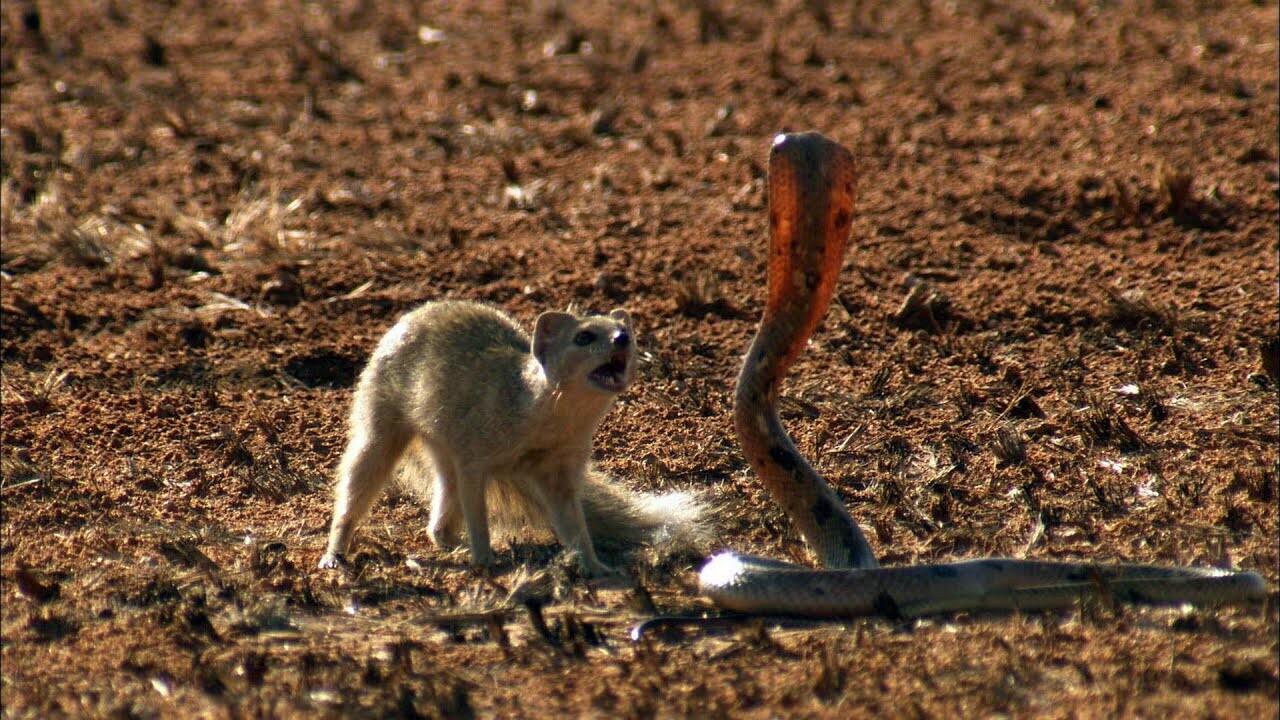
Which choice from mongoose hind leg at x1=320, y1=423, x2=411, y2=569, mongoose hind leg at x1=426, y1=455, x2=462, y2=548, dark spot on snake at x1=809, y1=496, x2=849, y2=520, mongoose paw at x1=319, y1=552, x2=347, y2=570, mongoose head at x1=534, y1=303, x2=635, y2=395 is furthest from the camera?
mongoose hind leg at x1=426, y1=455, x2=462, y2=548

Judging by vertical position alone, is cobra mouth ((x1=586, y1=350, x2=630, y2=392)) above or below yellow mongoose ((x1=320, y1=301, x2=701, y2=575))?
above

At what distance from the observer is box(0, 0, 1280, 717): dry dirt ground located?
554cm

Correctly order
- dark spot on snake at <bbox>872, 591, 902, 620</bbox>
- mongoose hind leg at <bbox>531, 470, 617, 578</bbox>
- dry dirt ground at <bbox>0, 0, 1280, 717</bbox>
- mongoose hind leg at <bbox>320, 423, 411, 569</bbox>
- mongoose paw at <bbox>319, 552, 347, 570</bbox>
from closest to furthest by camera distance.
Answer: dry dirt ground at <bbox>0, 0, 1280, 717</bbox> → dark spot on snake at <bbox>872, 591, 902, 620</bbox> → mongoose paw at <bbox>319, 552, 347, 570</bbox> → mongoose hind leg at <bbox>531, 470, 617, 578</bbox> → mongoose hind leg at <bbox>320, 423, 411, 569</bbox>

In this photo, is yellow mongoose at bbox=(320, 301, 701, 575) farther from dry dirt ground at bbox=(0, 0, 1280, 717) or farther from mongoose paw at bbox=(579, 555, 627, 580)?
dry dirt ground at bbox=(0, 0, 1280, 717)

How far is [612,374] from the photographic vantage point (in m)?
6.79

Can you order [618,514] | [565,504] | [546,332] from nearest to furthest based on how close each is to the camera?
[546,332] → [565,504] → [618,514]

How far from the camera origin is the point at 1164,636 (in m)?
5.50

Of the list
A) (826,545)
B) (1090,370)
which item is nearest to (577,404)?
(826,545)

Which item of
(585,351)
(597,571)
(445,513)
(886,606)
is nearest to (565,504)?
(597,571)

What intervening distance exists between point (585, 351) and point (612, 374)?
146 millimetres

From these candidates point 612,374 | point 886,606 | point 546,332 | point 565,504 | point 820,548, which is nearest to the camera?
point 886,606

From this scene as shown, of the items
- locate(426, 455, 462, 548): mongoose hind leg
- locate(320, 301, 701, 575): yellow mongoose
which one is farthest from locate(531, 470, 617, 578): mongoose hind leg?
locate(426, 455, 462, 548): mongoose hind leg

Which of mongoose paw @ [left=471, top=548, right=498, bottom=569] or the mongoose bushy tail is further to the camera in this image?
the mongoose bushy tail

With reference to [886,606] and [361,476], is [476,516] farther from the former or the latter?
[886,606]
